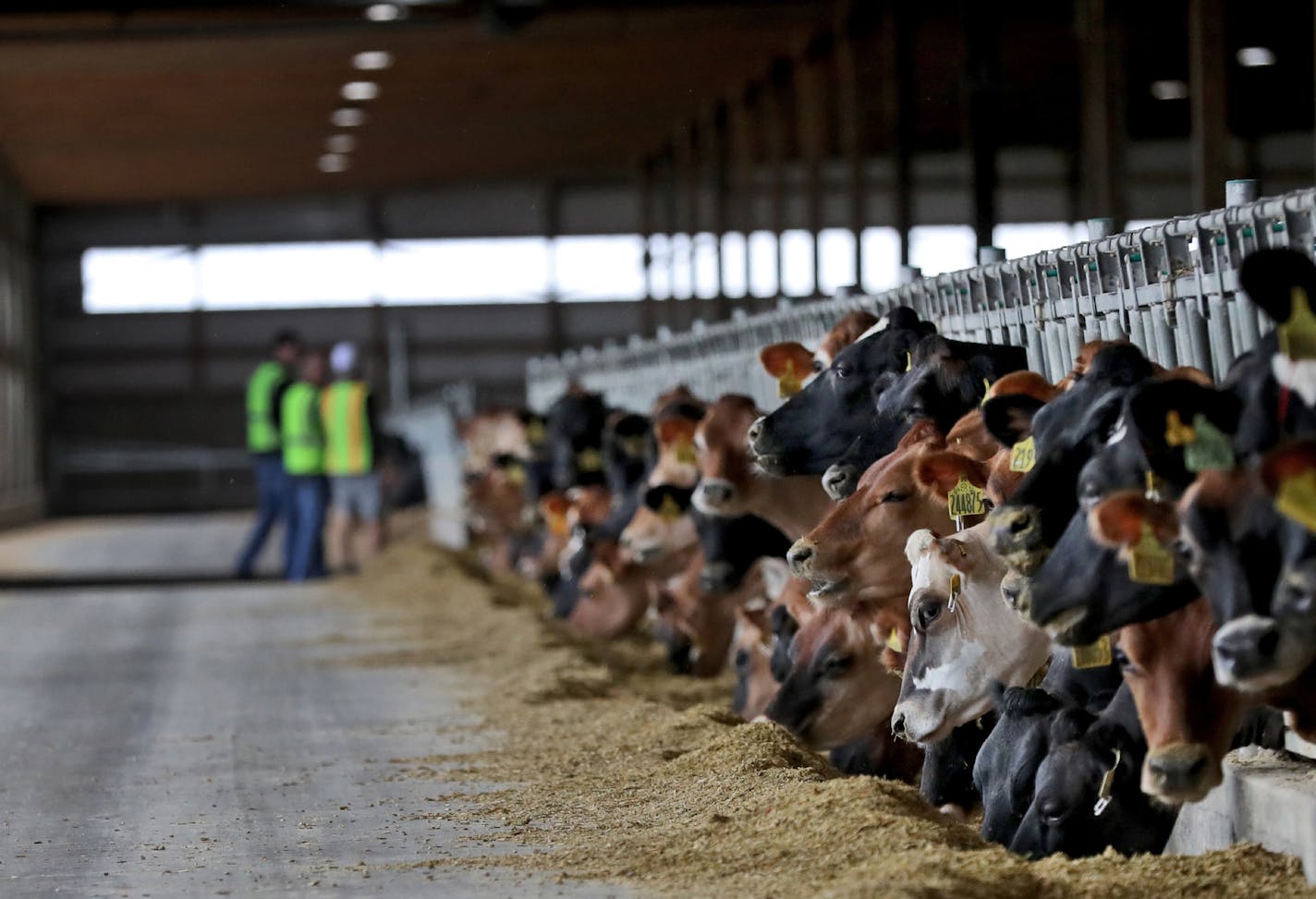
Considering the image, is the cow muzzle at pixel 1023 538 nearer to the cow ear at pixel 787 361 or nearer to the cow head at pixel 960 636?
the cow head at pixel 960 636

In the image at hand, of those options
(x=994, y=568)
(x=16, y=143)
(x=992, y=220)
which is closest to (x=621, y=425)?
(x=992, y=220)

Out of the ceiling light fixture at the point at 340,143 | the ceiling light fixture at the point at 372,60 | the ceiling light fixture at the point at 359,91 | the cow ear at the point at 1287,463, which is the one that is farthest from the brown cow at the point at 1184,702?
the ceiling light fixture at the point at 340,143

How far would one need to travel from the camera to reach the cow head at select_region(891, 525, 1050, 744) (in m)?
5.26

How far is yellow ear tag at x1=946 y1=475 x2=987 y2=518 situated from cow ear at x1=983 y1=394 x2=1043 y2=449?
490mm

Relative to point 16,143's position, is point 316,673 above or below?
below

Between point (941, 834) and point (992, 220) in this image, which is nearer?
point (941, 834)

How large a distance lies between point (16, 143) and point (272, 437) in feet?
36.9

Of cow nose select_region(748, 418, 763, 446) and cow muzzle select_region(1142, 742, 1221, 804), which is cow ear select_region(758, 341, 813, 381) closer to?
cow nose select_region(748, 418, 763, 446)

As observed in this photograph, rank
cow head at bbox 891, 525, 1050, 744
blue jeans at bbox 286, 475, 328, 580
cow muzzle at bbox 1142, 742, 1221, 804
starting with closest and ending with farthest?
cow muzzle at bbox 1142, 742, 1221, 804 < cow head at bbox 891, 525, 1050, 744 < blue jeans at bbox 286, 475, 328, 580

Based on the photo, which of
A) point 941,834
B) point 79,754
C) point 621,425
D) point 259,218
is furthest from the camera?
point 259,218

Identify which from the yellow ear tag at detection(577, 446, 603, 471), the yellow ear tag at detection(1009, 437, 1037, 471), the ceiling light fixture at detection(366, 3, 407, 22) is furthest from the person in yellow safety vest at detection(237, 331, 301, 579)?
the yellow ear tag at detection(1009, 437, 1037, 471)

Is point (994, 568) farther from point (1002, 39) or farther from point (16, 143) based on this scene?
point (16, 143)

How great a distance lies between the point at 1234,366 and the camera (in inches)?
152

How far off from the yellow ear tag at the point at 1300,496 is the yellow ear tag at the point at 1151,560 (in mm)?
463
